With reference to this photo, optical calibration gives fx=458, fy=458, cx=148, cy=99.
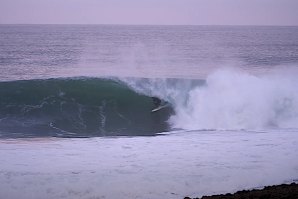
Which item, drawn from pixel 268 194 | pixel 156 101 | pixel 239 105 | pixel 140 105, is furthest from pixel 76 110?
pixel 268 194

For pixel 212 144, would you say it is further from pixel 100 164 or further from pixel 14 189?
pixel 14 189

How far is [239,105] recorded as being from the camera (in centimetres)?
1638

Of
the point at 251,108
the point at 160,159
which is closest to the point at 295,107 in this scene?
the point at 251,108

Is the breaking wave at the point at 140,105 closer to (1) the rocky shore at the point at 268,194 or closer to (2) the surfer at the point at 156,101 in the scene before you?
(2) the surfer at the point at 156,101

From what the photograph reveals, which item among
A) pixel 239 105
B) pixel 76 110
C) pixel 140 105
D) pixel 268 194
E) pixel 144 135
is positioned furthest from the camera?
pixel 140 105

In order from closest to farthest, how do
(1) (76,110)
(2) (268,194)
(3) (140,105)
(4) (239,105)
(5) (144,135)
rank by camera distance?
(2) (268,194) → (5) (144,135) → (4) (239,105) → (1) (76,110) → (3) (140,105)

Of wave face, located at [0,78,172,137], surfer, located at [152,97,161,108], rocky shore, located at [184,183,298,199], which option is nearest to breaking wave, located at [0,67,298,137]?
wave face, located at [0,78,172,137]

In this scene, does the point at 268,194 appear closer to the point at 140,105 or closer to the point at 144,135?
the point at 144,135

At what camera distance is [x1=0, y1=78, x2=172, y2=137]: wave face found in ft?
46.6

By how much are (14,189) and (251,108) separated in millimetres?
10713

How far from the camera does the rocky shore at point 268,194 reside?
6387 millimetres

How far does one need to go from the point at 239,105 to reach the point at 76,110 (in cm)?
596

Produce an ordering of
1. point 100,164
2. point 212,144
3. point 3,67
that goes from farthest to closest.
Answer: point 3,67
point 212,144
point 100,164

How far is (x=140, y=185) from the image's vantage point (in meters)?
7.39
